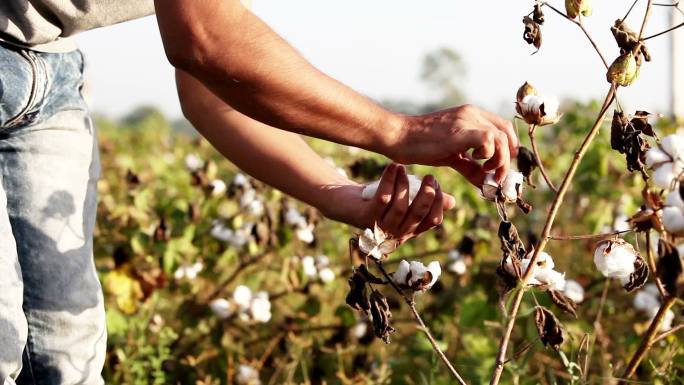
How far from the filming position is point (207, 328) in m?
2.75

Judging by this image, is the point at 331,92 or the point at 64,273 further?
the point at 64,273

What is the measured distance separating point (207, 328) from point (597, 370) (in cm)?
104

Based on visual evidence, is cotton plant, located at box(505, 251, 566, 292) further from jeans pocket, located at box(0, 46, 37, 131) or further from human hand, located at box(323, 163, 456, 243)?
jeans pocket, located at box(0, 46, 37, 131)

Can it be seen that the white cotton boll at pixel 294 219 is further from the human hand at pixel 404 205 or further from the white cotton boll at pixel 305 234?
the human hand at pixel 404 205

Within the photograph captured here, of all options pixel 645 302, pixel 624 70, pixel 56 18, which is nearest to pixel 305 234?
pixel 645 302

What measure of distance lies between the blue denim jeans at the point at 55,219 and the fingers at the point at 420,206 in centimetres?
60

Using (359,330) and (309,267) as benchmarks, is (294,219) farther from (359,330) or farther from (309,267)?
(359,330)

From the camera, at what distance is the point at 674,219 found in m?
1.07

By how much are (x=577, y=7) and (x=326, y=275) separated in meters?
1.47

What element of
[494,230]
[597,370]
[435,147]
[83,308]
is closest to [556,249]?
[494,230]

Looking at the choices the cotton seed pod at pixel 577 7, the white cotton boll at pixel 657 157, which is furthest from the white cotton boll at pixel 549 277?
the cotton seed pod at pixel 577 7

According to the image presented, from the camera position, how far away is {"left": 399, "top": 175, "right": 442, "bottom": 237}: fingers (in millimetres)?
1337

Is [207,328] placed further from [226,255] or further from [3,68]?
[3,68]

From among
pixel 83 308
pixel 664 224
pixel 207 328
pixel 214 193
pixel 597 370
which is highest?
pixel 664 224
